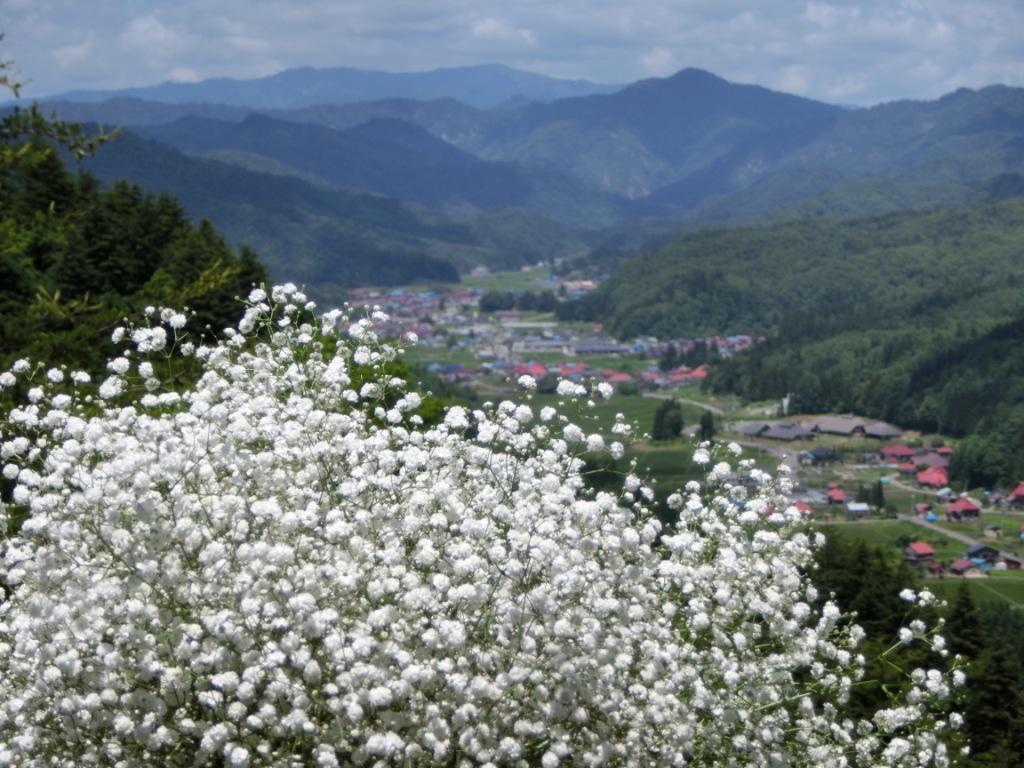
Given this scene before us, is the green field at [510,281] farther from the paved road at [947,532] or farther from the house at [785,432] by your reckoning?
the paved road at [947,532]

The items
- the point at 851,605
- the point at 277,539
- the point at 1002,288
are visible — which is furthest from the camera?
the point at 1002,288

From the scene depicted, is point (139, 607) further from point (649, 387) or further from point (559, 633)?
point (649, 387)

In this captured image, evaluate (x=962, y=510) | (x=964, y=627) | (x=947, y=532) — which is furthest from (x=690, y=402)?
(x=964, y=627)

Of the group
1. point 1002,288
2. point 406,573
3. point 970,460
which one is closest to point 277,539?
point 406,573

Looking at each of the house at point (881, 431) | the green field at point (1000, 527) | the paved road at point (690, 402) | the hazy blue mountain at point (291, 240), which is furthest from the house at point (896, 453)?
the hazy blue mountain at point (291, 240)

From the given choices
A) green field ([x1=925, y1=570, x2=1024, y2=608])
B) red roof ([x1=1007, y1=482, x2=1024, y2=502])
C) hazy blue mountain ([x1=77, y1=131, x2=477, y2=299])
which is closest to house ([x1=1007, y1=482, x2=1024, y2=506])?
red roof ([x1=1007, y1=482, x2=1024, y2=502])

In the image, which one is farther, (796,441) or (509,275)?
→ (509,275)

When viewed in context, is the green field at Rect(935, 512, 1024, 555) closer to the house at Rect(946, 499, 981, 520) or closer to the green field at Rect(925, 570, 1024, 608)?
the house at Rect(946, 499, 981, 520)
